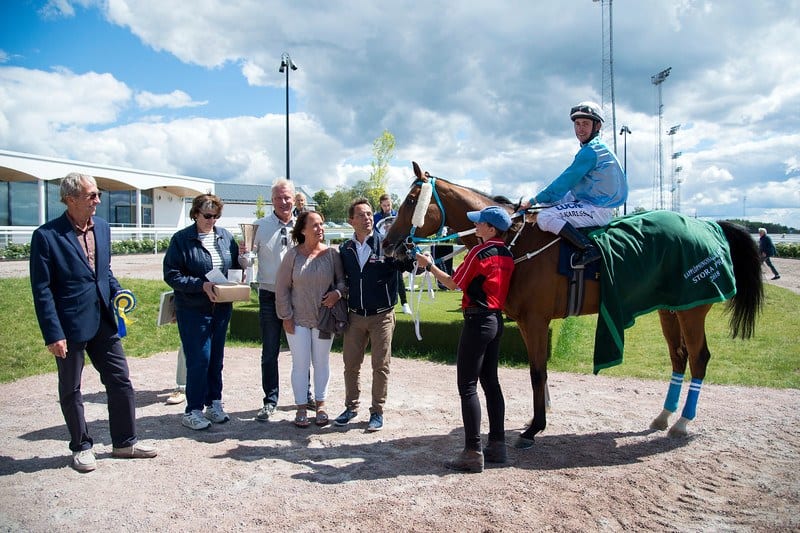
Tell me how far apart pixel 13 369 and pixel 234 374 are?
2.95 m

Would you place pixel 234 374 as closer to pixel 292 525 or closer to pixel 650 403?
pixel 292 525

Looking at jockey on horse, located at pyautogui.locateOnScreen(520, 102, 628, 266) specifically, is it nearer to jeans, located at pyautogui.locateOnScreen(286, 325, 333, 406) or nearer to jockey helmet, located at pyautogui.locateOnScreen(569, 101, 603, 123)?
jockey helmet, located at pyautogui.locateOnScreen(569, 101, 603, 123)

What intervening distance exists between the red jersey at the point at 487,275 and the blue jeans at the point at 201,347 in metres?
2.42

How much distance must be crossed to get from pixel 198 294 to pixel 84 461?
60.3 inches

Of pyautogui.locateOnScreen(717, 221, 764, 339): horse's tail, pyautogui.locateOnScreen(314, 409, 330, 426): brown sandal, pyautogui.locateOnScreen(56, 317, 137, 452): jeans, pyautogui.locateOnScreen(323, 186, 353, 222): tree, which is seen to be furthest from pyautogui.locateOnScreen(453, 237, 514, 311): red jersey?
pyautogui.locateOnScreen(323, 186, 353, 222): tree

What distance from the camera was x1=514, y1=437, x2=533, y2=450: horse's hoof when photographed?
4.38 metres

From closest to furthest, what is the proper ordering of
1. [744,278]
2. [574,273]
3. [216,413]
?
[574,273]
[216,413]
[744,278]

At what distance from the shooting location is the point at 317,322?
4758mm

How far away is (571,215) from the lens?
4.52 metres

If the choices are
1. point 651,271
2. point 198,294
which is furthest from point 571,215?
point 198,294

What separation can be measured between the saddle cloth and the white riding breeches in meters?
0.12

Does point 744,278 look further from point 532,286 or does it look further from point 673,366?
point 532,286

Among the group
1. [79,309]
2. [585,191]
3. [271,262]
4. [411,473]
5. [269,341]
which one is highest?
[585,191]

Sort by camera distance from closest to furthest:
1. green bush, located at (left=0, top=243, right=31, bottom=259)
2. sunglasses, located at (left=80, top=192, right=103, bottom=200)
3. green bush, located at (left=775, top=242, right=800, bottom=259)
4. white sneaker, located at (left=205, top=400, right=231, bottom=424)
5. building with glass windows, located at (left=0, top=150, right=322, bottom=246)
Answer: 1. sunglasses, located at (left=80, top=192, right=103, bottom=200)
2. white sneaker, located at (left=205, top=400, right=231, bottom=424)
3. green bush, located at (left=0, top=243, right=31, bottom=259)
4. building with glass windows, located at (left=0, top=150, right=322, bottom=246)
5. green bush, located at (left=775, top=242, right=800, bottom=259)
